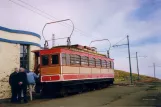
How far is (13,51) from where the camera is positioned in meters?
18.8

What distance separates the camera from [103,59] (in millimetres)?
26188

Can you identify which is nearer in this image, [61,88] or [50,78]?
[50,78]

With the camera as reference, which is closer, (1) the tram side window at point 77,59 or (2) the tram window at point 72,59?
(2) the tram window at point 72,59

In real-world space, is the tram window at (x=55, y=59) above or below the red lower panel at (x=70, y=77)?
above

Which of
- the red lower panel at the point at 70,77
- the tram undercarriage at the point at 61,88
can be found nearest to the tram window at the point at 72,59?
the red lower panel at the point at 70,77

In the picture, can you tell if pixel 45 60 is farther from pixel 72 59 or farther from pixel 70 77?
pixel 70 77

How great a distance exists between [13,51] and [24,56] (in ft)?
5.28

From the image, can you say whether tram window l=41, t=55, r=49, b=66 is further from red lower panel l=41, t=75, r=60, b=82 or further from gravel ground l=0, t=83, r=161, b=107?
gravel ground l=0, t=83, r=161, b=107

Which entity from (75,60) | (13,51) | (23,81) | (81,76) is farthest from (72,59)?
(23,81)

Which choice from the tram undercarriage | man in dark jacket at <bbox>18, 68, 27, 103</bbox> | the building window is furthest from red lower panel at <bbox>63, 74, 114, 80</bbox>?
the building window

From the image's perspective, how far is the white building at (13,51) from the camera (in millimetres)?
17688

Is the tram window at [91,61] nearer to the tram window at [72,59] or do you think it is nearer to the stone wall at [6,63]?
the tram window at [72,59]

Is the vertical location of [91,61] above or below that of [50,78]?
above

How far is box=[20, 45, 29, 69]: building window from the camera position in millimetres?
20047
